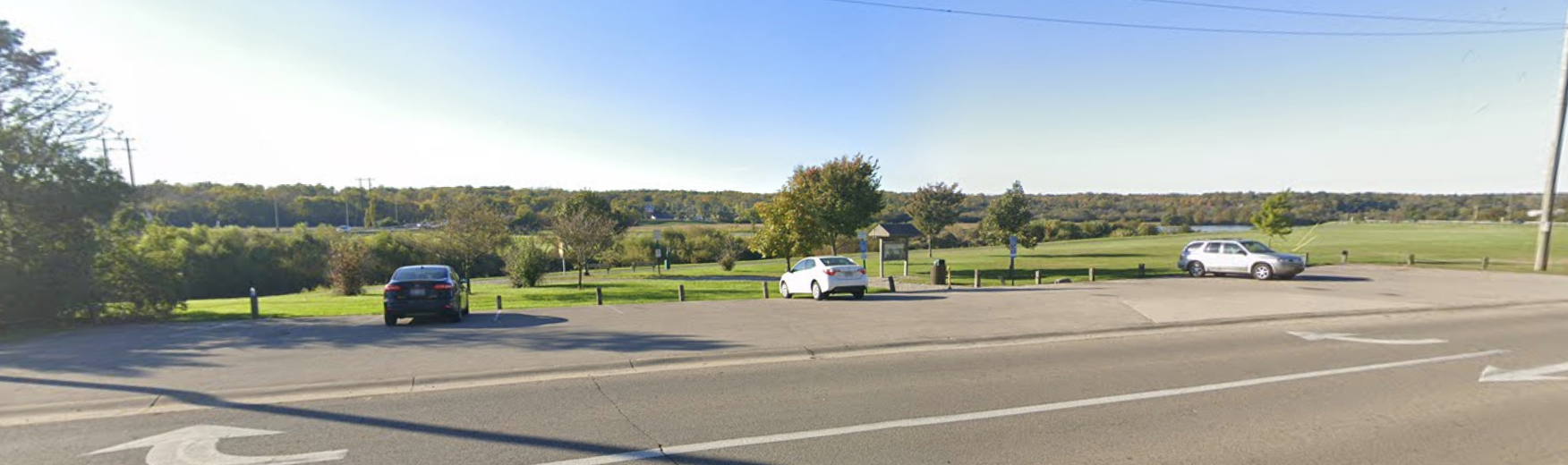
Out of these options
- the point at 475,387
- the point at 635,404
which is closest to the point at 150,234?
the point at 475,387

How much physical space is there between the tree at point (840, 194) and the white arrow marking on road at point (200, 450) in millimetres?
27534

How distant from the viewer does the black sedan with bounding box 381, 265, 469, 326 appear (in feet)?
39.3

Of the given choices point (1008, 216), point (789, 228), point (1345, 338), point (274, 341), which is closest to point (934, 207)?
point (1008, 216)

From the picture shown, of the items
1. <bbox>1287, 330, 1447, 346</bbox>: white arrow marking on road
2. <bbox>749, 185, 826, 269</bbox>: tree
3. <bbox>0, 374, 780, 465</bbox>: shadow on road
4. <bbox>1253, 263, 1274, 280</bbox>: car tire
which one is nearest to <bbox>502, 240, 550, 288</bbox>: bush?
<bbox>749, 185, 826, 269</bbox>: tree

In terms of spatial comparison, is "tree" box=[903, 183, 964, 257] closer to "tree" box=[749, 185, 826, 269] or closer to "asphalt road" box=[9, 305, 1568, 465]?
"tree" box=[749, 185, 826, 269]

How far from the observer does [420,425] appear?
17.9 feet

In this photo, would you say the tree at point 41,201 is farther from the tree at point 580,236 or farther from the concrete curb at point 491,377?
the tree at point 580,236

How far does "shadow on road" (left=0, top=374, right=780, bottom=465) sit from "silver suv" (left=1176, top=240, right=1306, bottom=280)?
Answer: 78.9 feet

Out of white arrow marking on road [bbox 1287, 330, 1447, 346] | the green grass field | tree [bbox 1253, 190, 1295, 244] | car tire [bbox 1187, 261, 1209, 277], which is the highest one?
tree [bbox 1253, 190, 1295, 244]

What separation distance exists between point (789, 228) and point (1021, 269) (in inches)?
504

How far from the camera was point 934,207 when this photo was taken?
43125mm

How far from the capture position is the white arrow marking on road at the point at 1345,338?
9367mm

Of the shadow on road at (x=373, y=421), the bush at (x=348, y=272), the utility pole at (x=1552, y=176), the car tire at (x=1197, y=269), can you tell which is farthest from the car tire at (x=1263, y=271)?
the bush at (x=348, y=272)

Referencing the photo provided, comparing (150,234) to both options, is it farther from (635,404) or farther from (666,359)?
(635,404)
